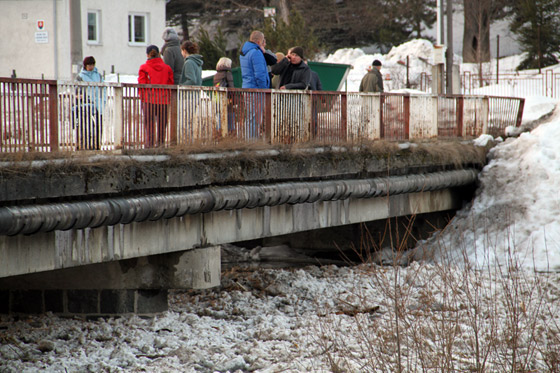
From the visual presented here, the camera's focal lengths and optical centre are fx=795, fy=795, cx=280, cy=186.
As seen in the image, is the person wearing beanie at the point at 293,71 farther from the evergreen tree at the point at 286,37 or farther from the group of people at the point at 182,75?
the evergreen tree at the point at 286,37

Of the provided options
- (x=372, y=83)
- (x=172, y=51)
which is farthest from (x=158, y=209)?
(x=372, y=83)

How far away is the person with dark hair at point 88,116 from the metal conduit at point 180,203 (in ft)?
2.61

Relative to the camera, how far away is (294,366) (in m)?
7.77

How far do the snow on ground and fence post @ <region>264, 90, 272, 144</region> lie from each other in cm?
228

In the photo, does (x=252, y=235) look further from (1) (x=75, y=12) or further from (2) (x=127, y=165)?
(1) (x=75, y=12)

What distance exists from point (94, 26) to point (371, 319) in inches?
Result: 907

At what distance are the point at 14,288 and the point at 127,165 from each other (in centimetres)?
277

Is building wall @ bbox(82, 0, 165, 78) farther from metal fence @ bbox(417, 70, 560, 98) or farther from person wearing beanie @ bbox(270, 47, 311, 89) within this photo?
person wearing beanie @ bbox(270, 47, 311, 89)

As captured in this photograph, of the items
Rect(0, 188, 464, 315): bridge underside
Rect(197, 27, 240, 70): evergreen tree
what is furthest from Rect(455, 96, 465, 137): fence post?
Rect(197, 27, 240, 70): evergreen tree

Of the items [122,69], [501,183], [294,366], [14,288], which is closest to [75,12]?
[14,288]

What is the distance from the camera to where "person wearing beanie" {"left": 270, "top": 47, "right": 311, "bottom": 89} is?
39.0 ft

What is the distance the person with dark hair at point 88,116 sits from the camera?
805 cm

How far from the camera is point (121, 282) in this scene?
9.24 meters

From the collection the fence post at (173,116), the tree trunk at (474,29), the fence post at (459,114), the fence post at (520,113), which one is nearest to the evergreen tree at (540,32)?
the tree trunk at (474,29)
